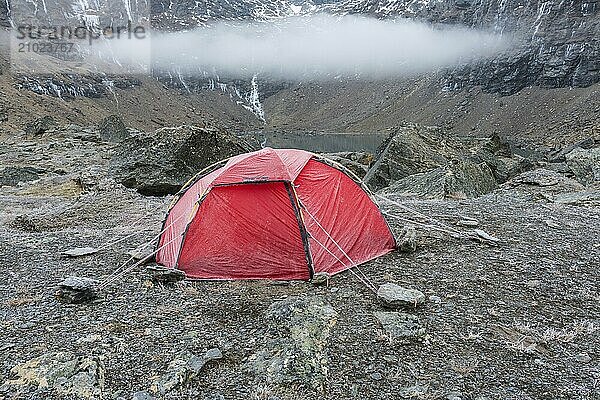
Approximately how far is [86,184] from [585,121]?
124 m

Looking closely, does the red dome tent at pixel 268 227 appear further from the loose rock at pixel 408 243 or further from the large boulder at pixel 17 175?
the large boulder at pixel 17 175

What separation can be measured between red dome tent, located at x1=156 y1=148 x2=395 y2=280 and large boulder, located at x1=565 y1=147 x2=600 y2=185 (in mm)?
13964

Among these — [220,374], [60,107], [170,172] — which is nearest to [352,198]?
[220,374]

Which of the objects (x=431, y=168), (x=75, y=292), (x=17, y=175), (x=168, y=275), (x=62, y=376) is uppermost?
(x=62, y=376)

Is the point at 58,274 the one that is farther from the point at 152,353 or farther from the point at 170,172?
the point at 170,172

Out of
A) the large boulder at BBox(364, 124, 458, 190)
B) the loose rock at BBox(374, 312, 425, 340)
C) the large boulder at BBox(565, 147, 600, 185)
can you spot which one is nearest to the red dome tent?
the loose rock at BBox(374, 312, 425, 340)

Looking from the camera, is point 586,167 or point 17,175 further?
point 17,175

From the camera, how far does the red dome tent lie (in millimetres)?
9055

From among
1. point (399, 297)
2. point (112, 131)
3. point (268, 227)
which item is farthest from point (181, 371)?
point (112, 131)

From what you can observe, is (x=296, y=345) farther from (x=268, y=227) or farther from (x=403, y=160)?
(x=403, y=160)

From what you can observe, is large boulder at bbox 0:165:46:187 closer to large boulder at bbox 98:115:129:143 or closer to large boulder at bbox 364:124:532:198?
large boulder at bbox 364:124:532:198

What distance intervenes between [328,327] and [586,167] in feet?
60.5

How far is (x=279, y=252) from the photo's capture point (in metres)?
9.05

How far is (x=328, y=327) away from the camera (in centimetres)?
695
